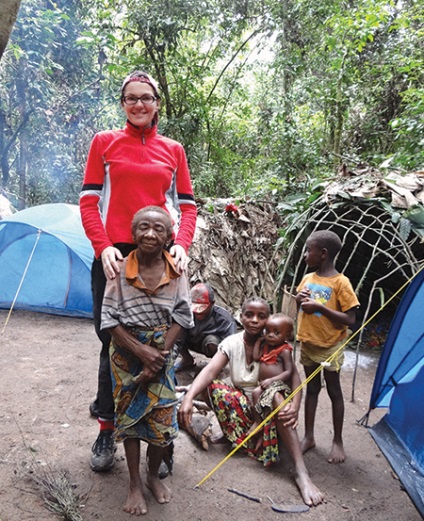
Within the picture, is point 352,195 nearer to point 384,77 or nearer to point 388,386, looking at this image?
point 388,386

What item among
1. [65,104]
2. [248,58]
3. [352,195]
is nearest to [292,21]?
[248,58]

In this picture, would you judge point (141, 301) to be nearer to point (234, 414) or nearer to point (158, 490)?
point (158, 490)

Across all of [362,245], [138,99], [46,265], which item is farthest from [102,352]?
[362,245]

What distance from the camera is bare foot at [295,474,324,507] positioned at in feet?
7.19

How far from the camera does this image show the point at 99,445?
228 centimetres

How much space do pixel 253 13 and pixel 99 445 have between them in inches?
329

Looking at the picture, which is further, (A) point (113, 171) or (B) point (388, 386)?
(B) point (388, 386)

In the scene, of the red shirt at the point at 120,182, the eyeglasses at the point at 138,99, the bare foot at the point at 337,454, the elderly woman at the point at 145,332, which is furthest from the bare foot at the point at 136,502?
the eyeglasses at the point at 138,99

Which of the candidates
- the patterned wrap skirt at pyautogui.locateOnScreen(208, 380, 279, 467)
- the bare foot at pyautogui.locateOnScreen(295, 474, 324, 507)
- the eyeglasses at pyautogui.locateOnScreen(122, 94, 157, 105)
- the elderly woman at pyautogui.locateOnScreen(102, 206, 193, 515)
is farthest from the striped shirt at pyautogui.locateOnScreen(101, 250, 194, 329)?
the bare foot at pyautogui.locateOnScreen(295, 474, 324, 507)

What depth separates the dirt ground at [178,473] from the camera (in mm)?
2035

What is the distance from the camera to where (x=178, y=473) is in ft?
7.68

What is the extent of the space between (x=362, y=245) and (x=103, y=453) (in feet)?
13.6

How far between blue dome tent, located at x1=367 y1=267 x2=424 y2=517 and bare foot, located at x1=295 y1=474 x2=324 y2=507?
435 millimetres

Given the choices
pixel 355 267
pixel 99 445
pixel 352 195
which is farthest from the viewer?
pixel 355 267
